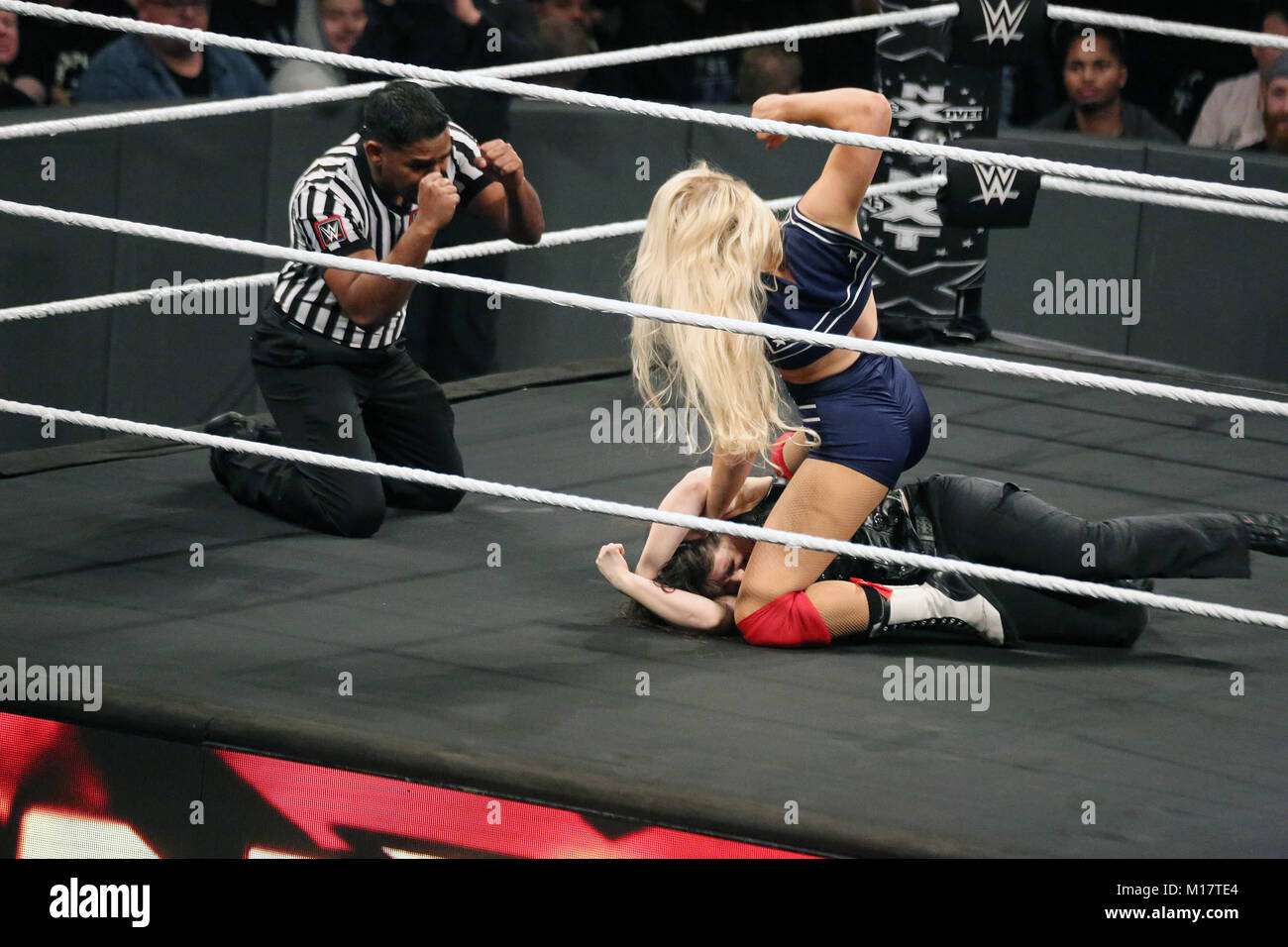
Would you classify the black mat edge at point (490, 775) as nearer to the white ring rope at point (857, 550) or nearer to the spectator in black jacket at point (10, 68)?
the white ring rope at point (857, 550)

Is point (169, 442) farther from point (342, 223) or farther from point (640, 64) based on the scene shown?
point (640, 64)

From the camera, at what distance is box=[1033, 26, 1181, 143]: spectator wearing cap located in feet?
20.4

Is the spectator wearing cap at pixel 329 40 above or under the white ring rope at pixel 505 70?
above

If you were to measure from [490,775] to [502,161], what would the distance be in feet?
5.42

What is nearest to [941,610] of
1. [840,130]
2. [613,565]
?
[613,565]

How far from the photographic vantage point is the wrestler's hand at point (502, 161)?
4059 mm

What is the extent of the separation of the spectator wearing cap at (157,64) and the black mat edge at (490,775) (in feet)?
9.73

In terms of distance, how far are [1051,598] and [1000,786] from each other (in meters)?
0.67

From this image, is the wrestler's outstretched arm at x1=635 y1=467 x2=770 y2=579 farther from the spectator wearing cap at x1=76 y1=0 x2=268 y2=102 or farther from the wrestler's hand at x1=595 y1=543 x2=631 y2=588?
the spectator wearing cap at x1=76 y1=0 x2=268 y2=102

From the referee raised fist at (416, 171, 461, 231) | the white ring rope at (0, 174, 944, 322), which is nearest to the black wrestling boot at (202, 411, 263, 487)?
the white ring rope at (0, 174, 944, 322)

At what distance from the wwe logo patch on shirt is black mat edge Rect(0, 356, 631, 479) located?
0.71 m

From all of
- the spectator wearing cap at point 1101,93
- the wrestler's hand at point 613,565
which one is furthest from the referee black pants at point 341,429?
the spectator wearing cap at point 1101,93
